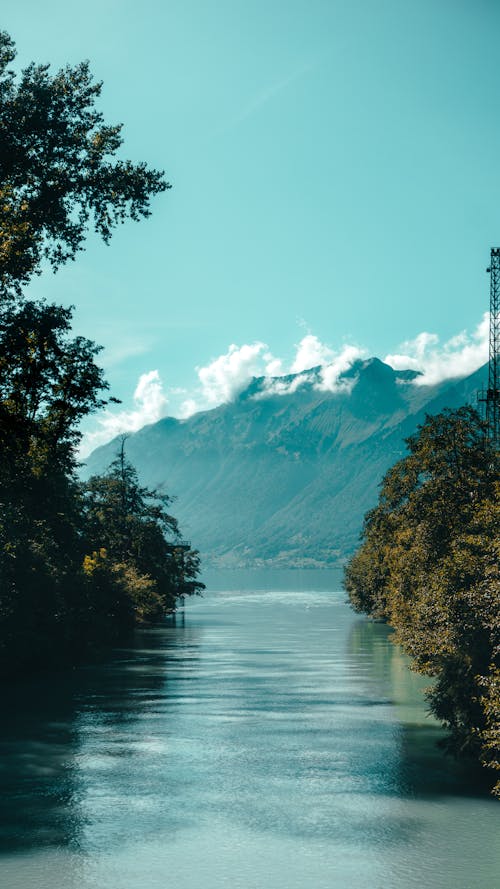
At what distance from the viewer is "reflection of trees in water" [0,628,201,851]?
25000 millimetres

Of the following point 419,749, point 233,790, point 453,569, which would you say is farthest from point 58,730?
point 453,569

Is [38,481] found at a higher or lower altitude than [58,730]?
higher

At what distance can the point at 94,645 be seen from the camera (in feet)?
244

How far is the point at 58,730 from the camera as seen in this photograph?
38.9m

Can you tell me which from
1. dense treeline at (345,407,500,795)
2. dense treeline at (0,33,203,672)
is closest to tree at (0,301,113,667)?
dense treeline at (0,33,203,672)

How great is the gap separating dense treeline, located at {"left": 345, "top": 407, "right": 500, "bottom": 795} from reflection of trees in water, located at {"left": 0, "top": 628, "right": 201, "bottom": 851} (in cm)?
1259

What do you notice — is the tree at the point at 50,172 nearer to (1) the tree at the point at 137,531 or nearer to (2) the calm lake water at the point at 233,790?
(2) the calm lake water at the point at 233,790

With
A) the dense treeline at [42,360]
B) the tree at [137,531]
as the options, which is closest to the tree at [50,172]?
the dense treeline at [42,360]

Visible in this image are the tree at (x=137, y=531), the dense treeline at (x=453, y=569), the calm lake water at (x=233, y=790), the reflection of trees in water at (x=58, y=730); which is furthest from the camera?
the tree at (x=137, y=531)

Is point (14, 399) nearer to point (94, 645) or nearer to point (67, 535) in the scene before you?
point (67, 535)

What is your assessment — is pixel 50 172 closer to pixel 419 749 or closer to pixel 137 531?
pixel 419 749

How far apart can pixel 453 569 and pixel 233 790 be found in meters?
13.6

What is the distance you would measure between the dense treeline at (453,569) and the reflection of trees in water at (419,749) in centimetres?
90

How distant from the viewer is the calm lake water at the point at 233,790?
21594 mm
